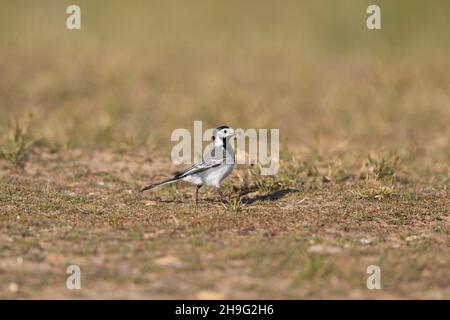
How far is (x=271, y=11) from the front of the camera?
21.7 m

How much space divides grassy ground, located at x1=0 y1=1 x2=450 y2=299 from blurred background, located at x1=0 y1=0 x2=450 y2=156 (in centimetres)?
6

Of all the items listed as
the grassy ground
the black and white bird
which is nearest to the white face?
the black and white bird

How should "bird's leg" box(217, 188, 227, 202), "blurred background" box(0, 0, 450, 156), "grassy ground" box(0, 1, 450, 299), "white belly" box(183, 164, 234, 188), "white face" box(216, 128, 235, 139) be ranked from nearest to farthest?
"grassy ground" box(0, 1, 450, 299) < "white belly" box(183, 164, 234, 188) < "bird's leg" box(217, 188, 227, 202) < "white face" box(216, 128, 235, 139) < "blurred background" box(0, 0, 450, 156)

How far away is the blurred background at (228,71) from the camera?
1351 centimetres

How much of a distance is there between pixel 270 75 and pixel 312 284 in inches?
438

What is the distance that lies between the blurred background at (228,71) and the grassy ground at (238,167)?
6cm

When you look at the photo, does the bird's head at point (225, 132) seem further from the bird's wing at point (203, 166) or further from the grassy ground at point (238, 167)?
the grassy ground at point (238, 167)

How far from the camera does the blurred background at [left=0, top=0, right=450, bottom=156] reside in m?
13.5

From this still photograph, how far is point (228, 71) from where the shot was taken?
56.7ft

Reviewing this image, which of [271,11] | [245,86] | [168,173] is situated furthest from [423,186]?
[271,11]

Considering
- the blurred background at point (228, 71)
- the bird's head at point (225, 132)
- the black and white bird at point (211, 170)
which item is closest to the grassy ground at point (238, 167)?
the blurred background at point (228, 71)

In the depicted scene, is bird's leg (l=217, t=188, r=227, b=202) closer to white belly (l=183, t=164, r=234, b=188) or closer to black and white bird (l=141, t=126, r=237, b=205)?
black and white bird (l=141, t=126, r=237, b=205)

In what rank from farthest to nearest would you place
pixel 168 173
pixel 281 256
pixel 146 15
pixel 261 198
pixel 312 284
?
pixel 146 15, pixel 168 173, pixel 261 198, pixel 281 256, pixel 312 284

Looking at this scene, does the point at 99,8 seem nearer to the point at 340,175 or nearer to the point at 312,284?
the point at 340,175
